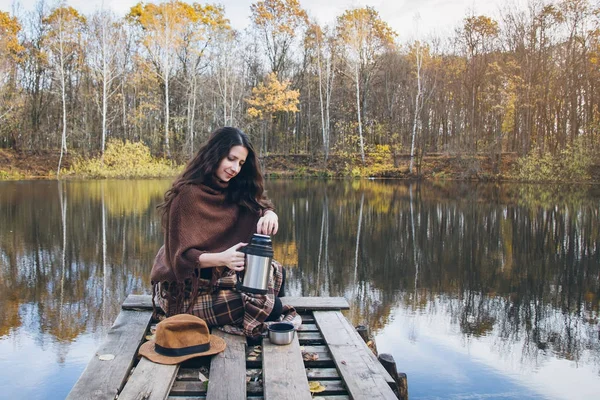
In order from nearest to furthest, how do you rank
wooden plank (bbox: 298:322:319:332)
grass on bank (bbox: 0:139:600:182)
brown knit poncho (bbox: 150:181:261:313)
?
brown knit poncho (bbox: 150:181:261:313)
wooden plank (bbox: 298:322:319:332)
grass on bank (bbox: 0:139:600:182)

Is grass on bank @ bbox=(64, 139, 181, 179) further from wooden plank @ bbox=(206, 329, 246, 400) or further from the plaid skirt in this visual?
wooden plank @ bbox=(206, 329, 246, 400)

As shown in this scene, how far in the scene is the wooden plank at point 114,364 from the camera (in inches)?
112

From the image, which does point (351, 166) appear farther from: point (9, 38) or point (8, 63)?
point (9, 38)

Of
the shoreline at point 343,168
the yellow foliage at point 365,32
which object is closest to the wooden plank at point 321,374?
the shoreline at point 343,168

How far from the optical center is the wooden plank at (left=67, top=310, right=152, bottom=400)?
285 centimetres

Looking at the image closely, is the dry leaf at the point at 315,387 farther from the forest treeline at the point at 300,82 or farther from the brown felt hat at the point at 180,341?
the forest treeline at the point at 300,82

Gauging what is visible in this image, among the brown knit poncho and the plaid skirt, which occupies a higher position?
the brown knit poncho

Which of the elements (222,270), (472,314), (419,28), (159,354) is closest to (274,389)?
(159,354)

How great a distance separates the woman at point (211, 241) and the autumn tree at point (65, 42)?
26728 mm

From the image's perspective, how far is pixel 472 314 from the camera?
6.22 meters

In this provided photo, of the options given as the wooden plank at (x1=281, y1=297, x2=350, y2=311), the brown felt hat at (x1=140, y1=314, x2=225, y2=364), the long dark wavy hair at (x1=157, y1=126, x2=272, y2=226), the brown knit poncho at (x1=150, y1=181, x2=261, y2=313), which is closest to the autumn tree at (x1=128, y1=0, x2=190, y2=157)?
the wooden plank at (x1=281, y1=297, x2=350, y2=311)

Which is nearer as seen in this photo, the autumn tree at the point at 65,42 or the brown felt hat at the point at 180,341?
the brown felt hat at the point at 180,341

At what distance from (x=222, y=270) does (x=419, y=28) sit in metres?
31.0

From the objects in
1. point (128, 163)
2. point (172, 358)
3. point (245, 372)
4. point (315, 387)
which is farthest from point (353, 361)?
point (128, 163)
